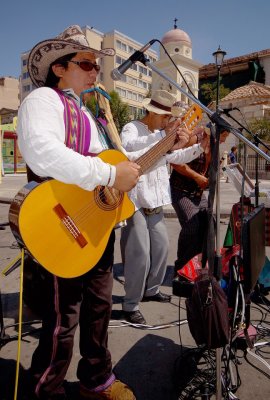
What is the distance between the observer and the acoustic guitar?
62.9 inches

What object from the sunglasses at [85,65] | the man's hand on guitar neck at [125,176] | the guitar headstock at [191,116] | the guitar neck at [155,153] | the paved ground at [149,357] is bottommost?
the paved ground at [149,357]

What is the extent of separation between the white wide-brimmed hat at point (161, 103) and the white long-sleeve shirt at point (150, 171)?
7.9 inches

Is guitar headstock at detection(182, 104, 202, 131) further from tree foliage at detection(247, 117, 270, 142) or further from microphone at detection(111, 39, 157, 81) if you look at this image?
tree foliage at detection(247, 117, 270, 142)

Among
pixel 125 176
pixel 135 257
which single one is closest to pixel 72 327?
pixel 125 176

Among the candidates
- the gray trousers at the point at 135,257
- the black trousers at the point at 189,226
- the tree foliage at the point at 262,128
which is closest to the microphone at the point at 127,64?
the gray trousers at the point at 135,257

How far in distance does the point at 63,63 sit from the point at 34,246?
3.68ft

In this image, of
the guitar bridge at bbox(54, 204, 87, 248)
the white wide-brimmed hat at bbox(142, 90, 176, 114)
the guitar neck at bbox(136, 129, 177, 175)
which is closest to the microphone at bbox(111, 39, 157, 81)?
the guitar neck at bbox(136, 129, 177, 175)

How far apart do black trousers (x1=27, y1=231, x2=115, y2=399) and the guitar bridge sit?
228mm

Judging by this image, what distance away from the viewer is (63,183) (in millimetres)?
1729

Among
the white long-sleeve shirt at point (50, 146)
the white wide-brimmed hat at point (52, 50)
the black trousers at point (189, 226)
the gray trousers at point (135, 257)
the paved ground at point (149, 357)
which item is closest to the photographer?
the white long-sleeve shirt at point (50, 146)

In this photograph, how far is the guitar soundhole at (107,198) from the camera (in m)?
1.92

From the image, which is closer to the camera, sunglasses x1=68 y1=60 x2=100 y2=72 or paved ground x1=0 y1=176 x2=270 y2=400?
sunglasses x1=68 y1=60 x2=100 y2=72

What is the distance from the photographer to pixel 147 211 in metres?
3.21

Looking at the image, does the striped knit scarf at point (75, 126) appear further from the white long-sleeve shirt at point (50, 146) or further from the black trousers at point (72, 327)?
the black trousers at point (72, 327)
